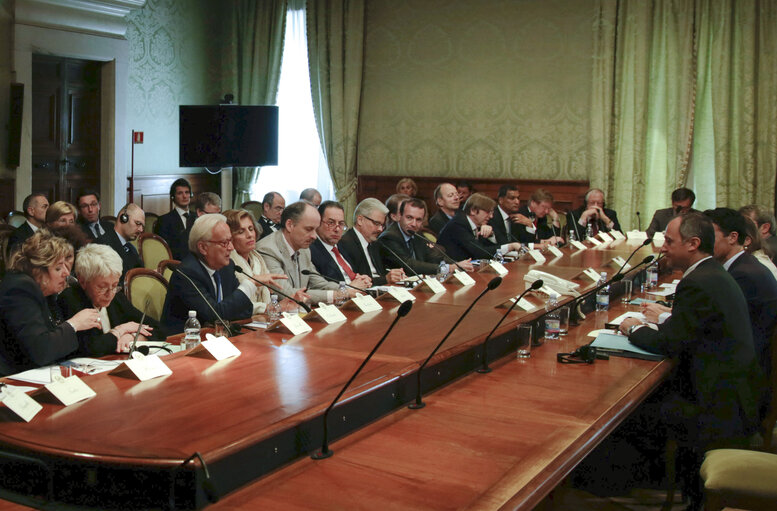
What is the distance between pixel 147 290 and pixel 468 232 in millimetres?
3298

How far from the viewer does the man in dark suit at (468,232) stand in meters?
6.77

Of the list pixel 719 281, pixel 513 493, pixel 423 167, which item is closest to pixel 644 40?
pixel 423 167

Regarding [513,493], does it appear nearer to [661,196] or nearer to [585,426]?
[585,426]

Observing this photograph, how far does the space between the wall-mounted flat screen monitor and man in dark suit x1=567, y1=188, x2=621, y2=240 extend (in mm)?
3627

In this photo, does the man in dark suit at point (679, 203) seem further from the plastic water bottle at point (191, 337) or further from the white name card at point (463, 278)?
the plastic water bottle at point (191, 337)

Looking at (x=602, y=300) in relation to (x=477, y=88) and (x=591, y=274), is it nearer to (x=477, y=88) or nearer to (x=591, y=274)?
(x=591, y=274)

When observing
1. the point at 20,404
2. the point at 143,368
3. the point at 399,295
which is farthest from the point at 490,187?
the point at 20,404

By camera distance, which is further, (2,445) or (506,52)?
(506,52)

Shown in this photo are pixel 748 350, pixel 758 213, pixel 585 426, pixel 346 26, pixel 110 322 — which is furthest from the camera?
pixel 346 26

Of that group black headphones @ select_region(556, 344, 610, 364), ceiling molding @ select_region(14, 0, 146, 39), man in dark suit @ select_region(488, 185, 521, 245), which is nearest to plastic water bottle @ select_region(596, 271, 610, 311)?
black headphones @ select_region(556, 344, 610, 364)

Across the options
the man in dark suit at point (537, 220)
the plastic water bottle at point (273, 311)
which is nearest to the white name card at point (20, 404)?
the plastic water bottle at point (273, 311)

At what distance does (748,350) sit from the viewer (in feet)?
10.7

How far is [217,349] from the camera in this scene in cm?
274

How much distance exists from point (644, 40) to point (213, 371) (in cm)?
766
